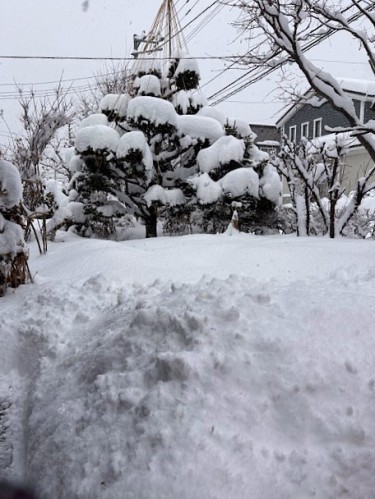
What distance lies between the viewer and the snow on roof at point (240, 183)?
8.02 meters

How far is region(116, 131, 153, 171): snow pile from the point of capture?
7750 mm

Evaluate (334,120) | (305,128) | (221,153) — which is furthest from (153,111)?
(305,128)

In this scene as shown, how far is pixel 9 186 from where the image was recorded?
13.3 ft

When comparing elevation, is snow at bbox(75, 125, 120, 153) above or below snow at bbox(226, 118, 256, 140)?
below

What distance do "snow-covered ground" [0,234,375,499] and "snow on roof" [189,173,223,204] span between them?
4.87 meters

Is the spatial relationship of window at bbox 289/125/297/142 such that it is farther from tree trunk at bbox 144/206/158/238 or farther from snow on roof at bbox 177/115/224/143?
tree trunk at bbox 144/206/158/238

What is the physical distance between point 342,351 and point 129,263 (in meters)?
2.94

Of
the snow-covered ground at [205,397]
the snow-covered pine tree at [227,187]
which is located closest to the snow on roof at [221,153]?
the snow-covered pine tree at [227,187]

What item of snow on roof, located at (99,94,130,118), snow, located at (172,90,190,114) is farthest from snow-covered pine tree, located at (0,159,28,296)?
snow, located at (172,90,190,114)

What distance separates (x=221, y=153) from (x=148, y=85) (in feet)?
7.31

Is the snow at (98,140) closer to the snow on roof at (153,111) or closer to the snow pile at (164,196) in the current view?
the snow on roof at (153,111)

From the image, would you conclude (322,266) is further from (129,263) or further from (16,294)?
(16,294)

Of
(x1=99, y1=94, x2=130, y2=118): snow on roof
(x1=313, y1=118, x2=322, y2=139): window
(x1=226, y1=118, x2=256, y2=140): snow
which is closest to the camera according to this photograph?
(x1=99, y1=94, x2=130, y2=118): snow on roof

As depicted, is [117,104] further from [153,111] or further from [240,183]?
[240,183]
